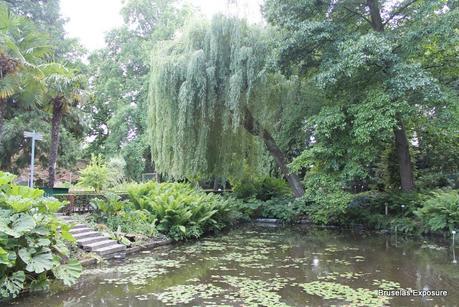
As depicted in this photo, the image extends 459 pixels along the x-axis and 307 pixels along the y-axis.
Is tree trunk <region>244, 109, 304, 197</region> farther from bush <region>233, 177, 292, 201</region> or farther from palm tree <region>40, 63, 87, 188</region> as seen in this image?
palm tree <region>40, 63, 87, 188</region>

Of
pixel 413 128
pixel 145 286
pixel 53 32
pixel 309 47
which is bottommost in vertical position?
pixel 145 286

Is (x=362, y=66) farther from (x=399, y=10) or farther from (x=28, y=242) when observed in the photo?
(x=28, y=242)

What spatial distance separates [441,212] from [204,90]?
799cm

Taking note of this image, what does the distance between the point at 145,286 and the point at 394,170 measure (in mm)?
12088

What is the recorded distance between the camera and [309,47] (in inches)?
496

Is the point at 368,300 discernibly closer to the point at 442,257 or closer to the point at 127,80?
the point at 442,257

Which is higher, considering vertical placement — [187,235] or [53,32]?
[53,32]

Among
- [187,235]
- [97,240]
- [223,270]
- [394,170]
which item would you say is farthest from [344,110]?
[97,240]

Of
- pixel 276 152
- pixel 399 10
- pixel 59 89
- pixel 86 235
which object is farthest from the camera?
pixel 276 152

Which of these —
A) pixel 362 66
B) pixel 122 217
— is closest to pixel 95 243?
pixel 122 217

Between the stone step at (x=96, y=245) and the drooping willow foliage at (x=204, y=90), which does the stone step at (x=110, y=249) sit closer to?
the stone step at (x=96, y=245)

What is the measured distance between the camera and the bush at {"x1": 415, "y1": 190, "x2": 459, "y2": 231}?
10703mm

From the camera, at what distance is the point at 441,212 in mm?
10977

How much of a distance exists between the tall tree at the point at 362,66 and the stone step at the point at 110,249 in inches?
244
